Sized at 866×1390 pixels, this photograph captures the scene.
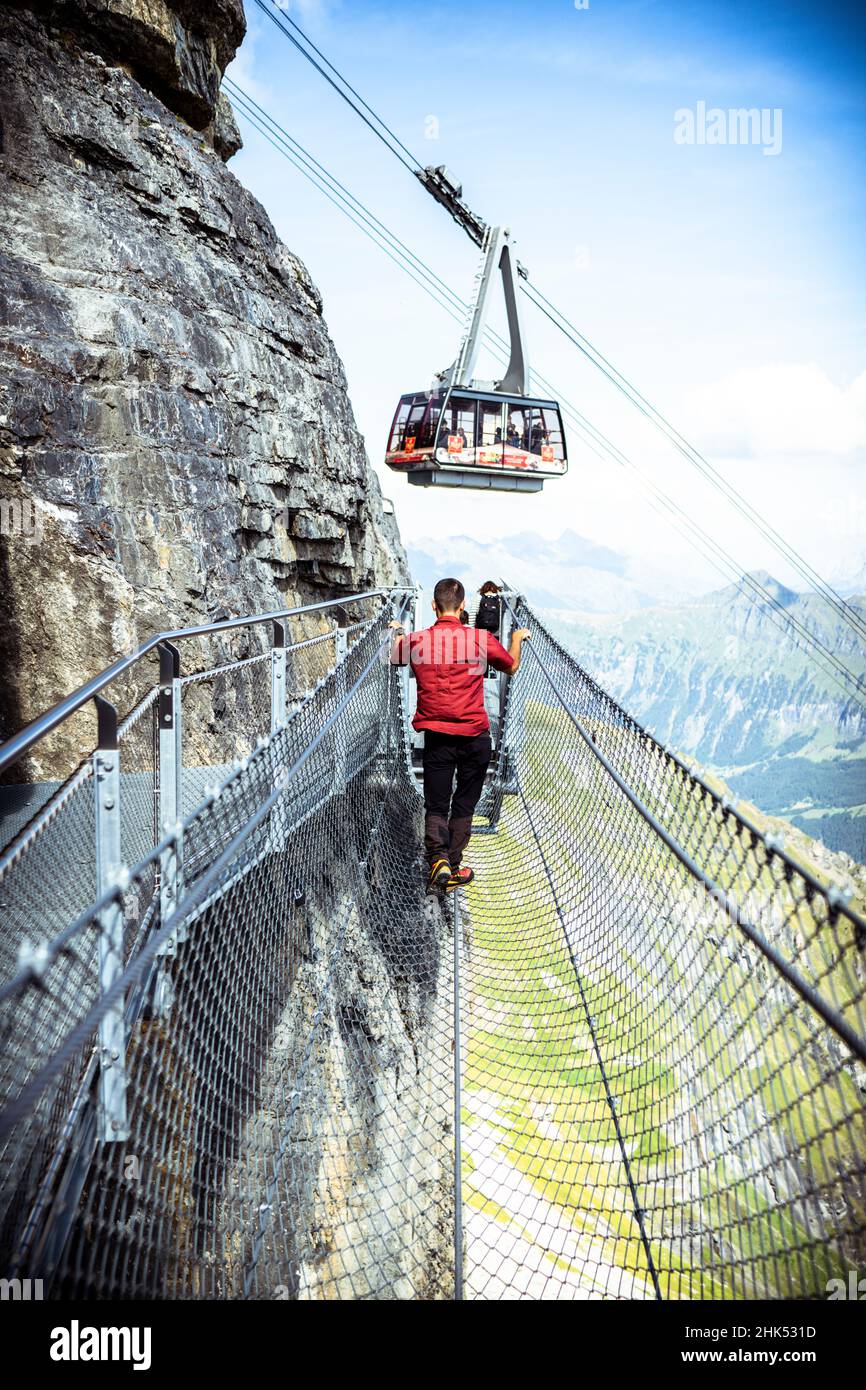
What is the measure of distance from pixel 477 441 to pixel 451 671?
15.2 metres

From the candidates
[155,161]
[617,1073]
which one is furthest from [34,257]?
[617,1073]

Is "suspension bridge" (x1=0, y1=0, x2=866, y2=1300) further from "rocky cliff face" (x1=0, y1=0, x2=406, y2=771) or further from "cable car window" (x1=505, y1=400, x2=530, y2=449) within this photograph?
"cable car window" (x1=505, y1=400, x2=530, y2=449)

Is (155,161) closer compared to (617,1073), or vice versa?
(617,1073)

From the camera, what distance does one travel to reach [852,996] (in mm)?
1826

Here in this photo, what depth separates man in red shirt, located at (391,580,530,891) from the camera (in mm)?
5316

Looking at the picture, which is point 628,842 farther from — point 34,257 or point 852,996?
point 34,257

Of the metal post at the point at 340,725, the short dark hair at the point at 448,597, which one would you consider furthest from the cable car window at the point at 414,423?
the short dark hair at the point at 448,597

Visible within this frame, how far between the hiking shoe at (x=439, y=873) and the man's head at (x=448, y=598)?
1478 mm

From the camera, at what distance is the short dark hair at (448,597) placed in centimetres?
547

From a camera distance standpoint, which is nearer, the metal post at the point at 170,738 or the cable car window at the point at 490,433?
the metal post at the point at 170,738

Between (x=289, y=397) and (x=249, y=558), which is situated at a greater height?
(x=289, y=397)

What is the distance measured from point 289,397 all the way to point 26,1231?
11.4 meters

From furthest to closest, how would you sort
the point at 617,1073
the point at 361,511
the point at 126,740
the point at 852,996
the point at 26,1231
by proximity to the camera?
the point at 361,511 → the point at 617,1073 → the point at 126,740 → the point at 26,1231 → the point at 852,996

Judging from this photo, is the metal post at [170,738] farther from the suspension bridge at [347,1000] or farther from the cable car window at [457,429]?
the cable car window at [457,429]
